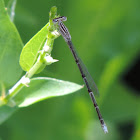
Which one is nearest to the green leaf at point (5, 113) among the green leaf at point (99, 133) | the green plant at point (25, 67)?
the green plant at point (25, 67)

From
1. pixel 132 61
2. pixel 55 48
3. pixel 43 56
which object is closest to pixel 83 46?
pixel 55 48

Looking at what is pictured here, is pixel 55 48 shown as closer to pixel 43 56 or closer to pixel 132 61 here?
pixel 132 61

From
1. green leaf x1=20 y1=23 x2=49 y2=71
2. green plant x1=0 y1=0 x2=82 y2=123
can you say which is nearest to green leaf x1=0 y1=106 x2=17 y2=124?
green plant x1=0 y1=0 x2=82 y2=123

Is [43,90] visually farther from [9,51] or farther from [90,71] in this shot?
[90,71]

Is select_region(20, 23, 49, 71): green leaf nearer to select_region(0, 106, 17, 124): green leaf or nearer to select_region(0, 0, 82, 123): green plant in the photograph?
select_region(0, 0, 82, 123): green plant

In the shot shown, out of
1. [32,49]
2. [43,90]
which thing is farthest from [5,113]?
[32,49]
